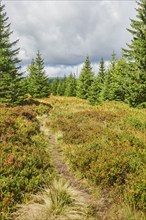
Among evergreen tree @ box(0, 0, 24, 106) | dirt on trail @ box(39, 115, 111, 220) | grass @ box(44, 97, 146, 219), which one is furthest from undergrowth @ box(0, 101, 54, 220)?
evergreen tree @ box(0, 0, 24, 106)

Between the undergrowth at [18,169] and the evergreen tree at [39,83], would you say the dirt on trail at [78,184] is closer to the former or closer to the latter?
the undergrowth at [18,169]

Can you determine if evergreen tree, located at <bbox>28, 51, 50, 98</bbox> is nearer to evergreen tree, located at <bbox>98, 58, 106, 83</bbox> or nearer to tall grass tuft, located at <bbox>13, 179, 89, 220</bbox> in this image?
evergreen tree, located at <bbox>98, 58, 106, 83</bbox>

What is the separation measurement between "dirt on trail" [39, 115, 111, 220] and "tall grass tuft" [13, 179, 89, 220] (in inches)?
10.2

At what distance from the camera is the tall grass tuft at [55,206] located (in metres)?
5.42

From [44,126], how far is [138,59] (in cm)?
1508

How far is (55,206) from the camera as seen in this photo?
565cm

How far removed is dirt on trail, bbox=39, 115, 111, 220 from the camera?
5.78 meters

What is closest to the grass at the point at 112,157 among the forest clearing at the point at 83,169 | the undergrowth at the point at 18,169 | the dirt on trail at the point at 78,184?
the forest clearing at the point at 83,169

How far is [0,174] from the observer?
6.82 meters

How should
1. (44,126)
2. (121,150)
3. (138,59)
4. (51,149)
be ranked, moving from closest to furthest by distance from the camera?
(121,150), (51,149), (44,126), (138,59)

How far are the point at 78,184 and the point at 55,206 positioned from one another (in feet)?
5.93

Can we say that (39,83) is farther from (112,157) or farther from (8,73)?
(112,157)

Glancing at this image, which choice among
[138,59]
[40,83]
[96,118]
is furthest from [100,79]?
[96,118]

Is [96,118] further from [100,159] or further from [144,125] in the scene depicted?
[100,159]
